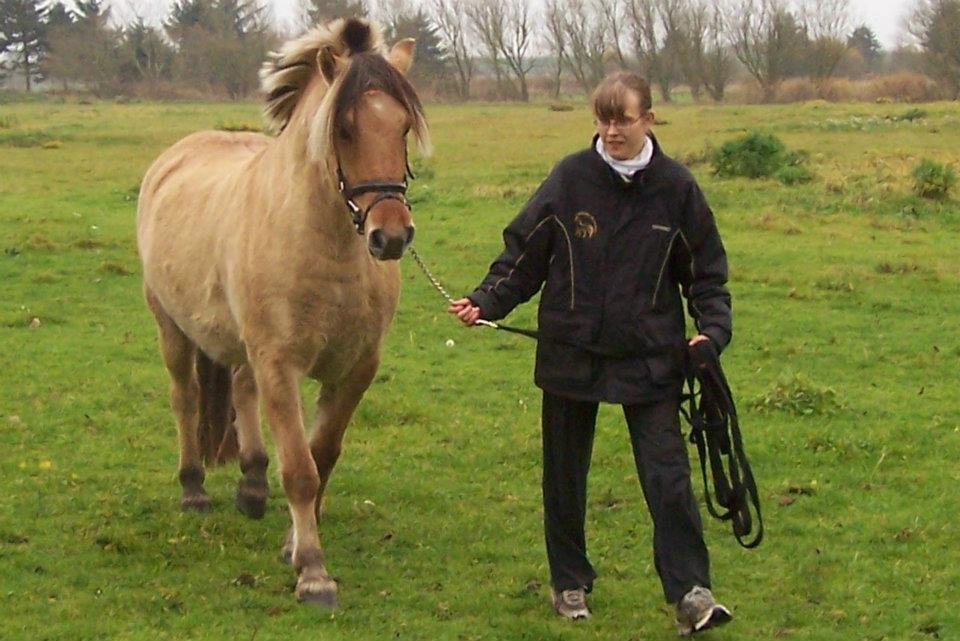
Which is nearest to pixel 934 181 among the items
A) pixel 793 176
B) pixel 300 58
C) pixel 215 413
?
pixel 793 176

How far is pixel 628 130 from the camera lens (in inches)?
177

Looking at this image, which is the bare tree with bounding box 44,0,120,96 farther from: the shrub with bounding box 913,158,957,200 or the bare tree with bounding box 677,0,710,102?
the shrub with bounding box 913,158,957,200

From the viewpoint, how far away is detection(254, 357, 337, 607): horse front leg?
5.20 m

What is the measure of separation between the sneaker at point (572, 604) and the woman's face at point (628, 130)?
5.60ft

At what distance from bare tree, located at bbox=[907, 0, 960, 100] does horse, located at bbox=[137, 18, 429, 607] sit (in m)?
52.4

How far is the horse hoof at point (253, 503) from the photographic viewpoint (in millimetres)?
6402

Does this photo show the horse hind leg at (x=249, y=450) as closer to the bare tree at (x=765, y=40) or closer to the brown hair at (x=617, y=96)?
the brown hair at (x=617, y=96)

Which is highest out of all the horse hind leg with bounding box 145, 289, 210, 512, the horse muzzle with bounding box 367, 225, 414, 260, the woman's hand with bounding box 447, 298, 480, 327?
the horse muzzle with bounding box 367, 225, 414, 260

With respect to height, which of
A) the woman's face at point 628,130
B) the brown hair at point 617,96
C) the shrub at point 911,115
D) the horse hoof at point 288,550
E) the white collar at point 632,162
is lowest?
the shrub at point 911,115

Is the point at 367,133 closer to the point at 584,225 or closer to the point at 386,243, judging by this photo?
the point at 386,243

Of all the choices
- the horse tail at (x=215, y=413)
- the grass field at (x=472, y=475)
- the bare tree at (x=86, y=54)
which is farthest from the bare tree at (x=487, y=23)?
the horse tail at (x=215, y=413)

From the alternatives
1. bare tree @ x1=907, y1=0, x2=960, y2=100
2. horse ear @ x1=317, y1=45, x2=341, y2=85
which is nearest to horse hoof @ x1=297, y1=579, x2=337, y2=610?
horse ear @ x1=317, y1=45, x2=341, y2=85

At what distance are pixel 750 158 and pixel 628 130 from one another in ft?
51.8

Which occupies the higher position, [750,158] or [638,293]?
[638,293]
